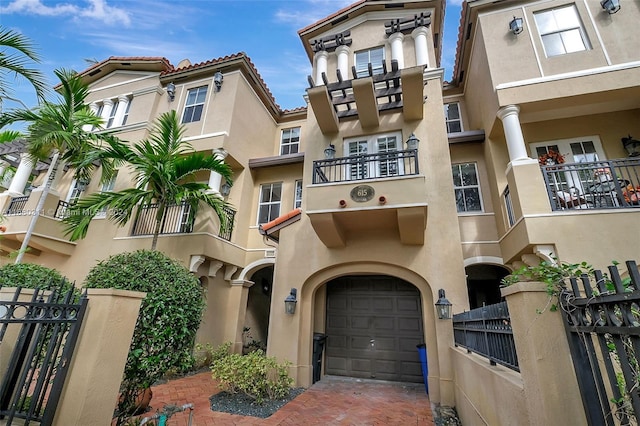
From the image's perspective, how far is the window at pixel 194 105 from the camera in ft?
41.6

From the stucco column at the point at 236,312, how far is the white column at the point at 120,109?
392 inches

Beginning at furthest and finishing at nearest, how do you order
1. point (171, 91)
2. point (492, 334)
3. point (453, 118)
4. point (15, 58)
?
point (171, 91) < point (453, 118) < point (15, 58) < point (492, 334)

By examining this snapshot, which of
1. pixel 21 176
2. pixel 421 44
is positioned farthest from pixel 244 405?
pixel 21 176

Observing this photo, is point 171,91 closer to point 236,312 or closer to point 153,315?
point 236,312

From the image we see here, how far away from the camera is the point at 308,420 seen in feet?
18.1

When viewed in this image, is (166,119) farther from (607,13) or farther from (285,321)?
(607,13)

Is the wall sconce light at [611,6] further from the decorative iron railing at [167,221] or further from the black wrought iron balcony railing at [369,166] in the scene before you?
the decorative iron railing at [167,221]

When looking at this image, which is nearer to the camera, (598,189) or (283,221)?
(598,189)

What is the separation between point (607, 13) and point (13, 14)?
1568 centimetres

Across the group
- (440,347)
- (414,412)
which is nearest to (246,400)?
(414,412)

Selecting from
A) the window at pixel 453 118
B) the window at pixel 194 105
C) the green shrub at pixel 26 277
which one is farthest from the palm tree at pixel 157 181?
the window at pixel 453 118

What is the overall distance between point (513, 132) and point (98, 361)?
1000 centimetres

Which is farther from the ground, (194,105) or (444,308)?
(194,105)

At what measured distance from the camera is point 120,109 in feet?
45.9
